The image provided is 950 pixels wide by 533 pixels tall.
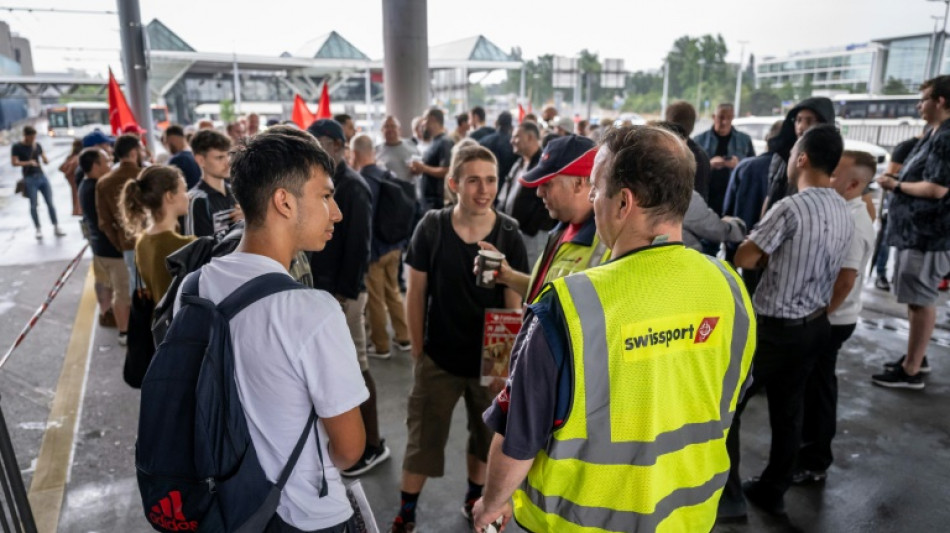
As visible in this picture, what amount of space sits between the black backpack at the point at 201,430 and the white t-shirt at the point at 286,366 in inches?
1.6

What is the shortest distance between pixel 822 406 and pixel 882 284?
16.4 ft

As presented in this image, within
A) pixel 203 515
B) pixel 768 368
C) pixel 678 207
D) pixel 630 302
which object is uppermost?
pixel 678 207

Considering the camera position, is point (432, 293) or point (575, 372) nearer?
point (575, 372)

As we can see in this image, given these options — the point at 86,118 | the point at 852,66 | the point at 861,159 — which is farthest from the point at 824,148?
the point at 852,66

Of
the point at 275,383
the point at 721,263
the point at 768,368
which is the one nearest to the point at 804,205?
the point at 768,368

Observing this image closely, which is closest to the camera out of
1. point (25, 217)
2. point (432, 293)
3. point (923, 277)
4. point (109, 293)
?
point (432, 293)

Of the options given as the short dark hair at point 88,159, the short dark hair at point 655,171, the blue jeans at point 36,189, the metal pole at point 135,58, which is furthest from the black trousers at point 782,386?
the blue jeans at point 36,189

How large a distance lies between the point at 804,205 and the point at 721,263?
151 centimetres

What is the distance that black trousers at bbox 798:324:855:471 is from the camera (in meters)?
3.57

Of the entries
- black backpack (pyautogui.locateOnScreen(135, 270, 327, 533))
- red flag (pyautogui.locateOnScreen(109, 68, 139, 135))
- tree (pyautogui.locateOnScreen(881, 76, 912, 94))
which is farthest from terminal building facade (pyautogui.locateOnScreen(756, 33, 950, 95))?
black backpack (pyautogui.locateOnScreen(135, 270, 327, 533))

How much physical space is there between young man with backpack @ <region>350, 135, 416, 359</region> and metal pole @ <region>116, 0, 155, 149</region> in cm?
792

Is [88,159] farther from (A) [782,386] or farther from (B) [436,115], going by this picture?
(A) [782,386]

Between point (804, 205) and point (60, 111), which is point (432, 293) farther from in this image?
point (60, 111)

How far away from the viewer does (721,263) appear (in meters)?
1.71
